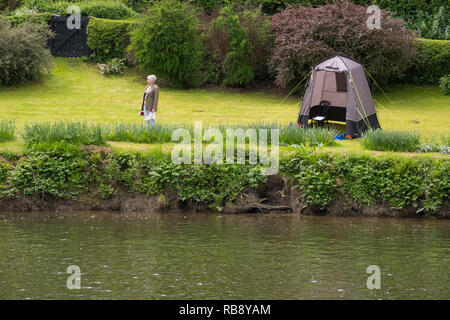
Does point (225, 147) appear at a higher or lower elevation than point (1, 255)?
higher

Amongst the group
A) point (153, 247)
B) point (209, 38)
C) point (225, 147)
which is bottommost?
point (153, 247)

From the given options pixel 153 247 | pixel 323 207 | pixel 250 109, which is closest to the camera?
pixel 153 247

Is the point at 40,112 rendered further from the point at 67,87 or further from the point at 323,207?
the point at 323,207

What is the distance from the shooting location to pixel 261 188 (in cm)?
1675

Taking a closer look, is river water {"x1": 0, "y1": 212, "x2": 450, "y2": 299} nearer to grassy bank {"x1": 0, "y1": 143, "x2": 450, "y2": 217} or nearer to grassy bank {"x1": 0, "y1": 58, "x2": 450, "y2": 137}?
grassy bank {"x1": 0, "y1": 143, "x2": 450, "y2": 217}

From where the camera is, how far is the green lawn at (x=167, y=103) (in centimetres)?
2280

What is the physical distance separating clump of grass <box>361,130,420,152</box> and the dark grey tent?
2053 millimetres

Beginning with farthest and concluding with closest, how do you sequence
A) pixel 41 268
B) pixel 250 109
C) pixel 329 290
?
1. pixel 250 109
2. pixel 41 268
3. pixel 329 290

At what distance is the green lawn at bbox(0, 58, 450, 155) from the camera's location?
22.8m

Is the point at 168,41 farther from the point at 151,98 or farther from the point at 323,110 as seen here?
the point at 151,98

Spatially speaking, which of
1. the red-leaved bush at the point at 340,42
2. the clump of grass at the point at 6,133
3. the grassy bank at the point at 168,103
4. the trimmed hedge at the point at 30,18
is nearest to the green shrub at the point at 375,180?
the grassy bank at the point at 168,103

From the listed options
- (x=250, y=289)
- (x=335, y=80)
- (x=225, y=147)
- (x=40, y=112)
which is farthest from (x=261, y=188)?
(x=40, y=112)

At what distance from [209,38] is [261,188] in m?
13.1

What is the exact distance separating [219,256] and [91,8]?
2109cm
